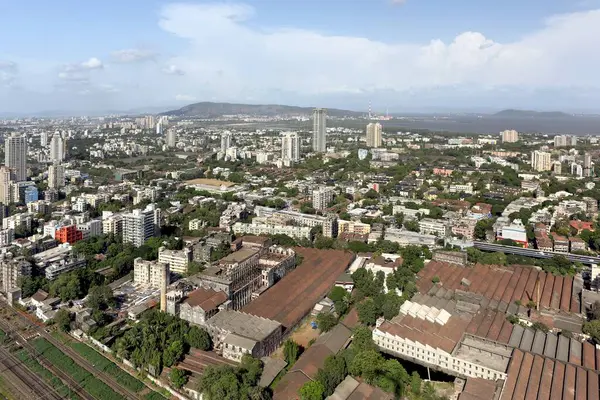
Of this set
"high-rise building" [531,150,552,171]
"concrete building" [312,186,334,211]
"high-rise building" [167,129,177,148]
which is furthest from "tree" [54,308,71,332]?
"high-rise building" [167,129,177,148]

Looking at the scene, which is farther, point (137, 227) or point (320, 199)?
point (320, 199)

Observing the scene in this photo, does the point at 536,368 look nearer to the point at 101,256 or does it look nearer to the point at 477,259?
the point at 477,259

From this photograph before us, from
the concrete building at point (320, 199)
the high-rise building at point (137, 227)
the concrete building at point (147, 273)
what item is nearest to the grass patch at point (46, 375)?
the concrete building at point (147, 273)

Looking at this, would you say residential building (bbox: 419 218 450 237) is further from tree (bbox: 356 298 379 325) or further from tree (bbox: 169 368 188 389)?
tree (bbox: 169 368 188 389)

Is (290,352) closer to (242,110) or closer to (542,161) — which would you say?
(542,161)

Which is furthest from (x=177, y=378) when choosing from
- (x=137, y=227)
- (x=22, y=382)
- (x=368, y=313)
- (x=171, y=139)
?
(x=171, y=139)

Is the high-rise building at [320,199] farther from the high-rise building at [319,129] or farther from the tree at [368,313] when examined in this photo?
the high-rise building at [319,129]
